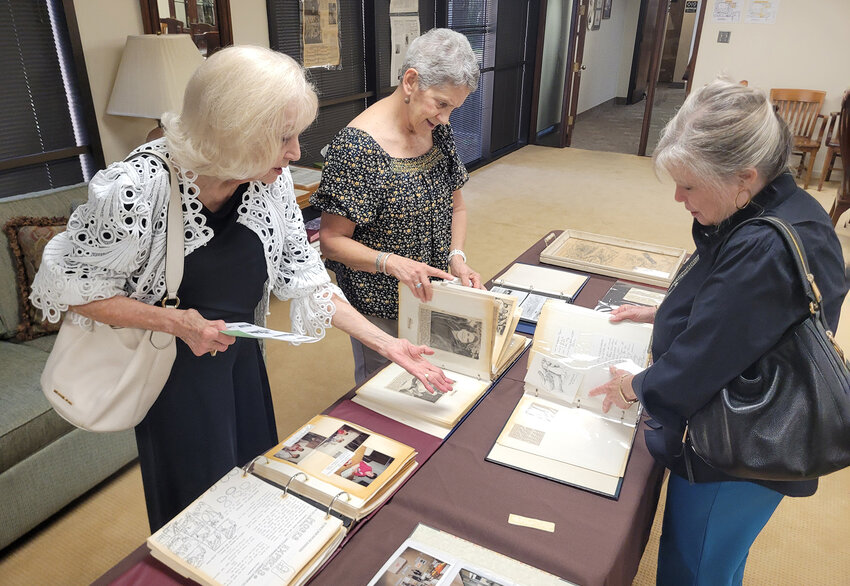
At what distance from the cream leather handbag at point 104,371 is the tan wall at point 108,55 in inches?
79.1

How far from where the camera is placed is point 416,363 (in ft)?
4.84

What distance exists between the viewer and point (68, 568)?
77.4 inches

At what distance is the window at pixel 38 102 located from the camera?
8.34 ft

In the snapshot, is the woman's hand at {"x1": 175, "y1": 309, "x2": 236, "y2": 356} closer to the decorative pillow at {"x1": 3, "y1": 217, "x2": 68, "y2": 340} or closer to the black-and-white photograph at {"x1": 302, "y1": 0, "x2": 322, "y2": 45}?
the decorative pillow at {"x1": 3, "y1": 217, "x2": 68, "y2": 340}

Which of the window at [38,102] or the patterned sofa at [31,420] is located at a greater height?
the window at [38,102]

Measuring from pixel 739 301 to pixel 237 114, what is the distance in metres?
0.95

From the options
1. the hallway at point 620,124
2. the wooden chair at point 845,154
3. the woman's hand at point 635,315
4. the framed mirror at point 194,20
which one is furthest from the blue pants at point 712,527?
the hallway at point 620,124

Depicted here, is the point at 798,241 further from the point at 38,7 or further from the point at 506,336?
the point at 38,7

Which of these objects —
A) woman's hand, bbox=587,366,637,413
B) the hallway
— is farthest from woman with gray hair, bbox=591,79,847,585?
the hallway

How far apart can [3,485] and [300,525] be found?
1.39m

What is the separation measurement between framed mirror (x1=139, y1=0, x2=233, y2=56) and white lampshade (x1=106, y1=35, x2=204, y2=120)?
0.99ft

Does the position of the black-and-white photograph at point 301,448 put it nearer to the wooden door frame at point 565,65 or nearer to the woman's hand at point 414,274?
the woman's hand at point 414,274

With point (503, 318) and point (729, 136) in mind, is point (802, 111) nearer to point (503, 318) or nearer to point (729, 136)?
point (503, 318)

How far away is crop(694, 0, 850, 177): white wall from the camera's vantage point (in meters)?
6.02
